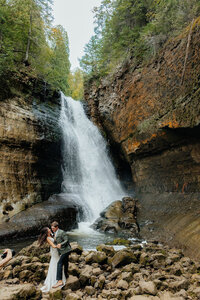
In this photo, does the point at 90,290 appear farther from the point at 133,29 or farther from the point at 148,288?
the point at 133,29

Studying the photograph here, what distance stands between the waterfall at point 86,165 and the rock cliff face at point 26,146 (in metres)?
1.61

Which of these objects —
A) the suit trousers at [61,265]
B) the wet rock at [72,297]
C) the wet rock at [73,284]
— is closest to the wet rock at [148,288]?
the wet rock at [72,297]

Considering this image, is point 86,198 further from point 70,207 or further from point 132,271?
point 132,271

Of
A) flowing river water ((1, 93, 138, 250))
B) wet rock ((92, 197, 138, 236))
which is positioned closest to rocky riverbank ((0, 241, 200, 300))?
wet rock ((92, 197, 138, 236))

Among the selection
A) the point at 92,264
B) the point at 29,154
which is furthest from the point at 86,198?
the point at 92,264

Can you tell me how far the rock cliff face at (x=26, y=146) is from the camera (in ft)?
31.5

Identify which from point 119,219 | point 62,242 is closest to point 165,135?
point 119,219

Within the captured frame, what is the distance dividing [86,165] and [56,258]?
12581 millimetres

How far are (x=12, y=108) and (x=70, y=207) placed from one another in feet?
22.5

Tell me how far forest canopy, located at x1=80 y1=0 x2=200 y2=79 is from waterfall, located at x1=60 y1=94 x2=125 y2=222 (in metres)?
4.95

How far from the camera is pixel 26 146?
10.7 metres

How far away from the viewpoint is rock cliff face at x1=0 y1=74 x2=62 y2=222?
9594mm

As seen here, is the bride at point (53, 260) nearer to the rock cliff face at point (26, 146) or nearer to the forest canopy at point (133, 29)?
the rock cliff face at point (26, 146)

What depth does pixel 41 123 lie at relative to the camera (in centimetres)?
1191
